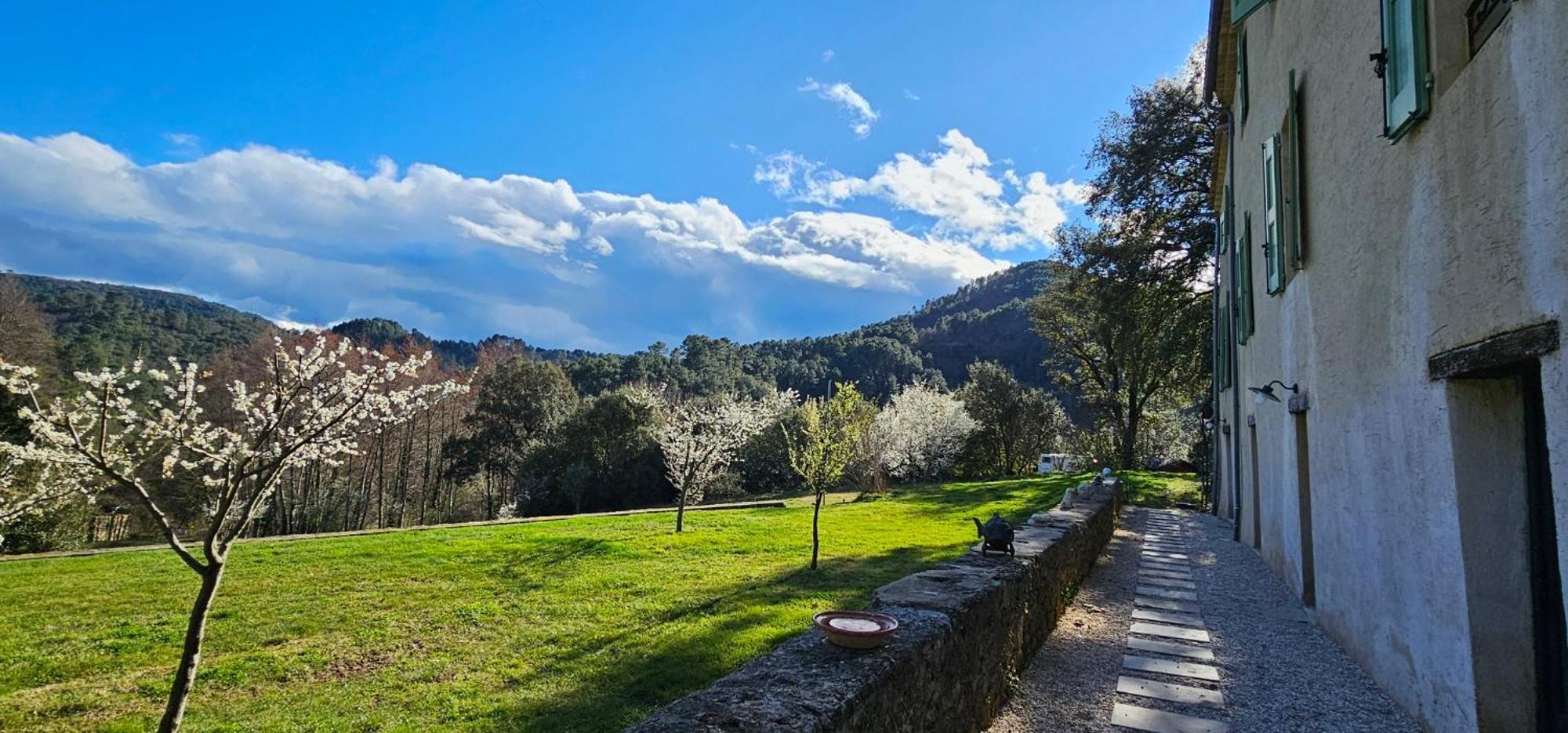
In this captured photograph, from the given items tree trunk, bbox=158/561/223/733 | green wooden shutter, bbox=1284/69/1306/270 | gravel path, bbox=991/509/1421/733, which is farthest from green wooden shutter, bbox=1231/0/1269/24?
tree trunk, bbox=158/561/223/733

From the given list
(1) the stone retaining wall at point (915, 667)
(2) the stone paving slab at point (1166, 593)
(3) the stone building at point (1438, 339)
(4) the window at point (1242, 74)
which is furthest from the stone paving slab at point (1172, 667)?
(4) the window at point (1242, 74)

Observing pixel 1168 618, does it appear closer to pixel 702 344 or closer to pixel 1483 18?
pixel 1483 18

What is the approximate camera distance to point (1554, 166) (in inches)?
89.4

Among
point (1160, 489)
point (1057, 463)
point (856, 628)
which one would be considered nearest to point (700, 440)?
point (1160, 489)

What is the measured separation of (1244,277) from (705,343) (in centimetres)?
6072

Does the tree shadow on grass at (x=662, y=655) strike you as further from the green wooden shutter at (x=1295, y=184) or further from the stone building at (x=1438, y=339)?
the green wooden shutter at (x=1295, y=184)

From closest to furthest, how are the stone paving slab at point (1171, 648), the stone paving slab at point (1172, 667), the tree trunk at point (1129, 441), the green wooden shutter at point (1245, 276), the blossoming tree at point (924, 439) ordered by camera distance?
1. the stone paving slab at point (1172, 667)
2. the stone paving slab at point (1171, 648)
3. the green wooden shutter at point (1245, 276)
4. the tree trunk at point (1129, 441)
5. the blossoming tree at point (924, 439)

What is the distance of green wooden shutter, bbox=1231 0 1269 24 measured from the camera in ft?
24.8

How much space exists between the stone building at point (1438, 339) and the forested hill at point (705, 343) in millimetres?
23090

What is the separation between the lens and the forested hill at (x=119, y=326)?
25.6 m

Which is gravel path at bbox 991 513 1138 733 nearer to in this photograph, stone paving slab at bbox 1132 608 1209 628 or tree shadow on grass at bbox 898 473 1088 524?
stone paving slab at bbox 1132 608 1209 628

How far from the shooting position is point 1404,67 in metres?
3.48

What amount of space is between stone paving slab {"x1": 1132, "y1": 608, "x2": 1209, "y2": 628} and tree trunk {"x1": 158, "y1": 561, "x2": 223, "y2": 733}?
7.09 metres

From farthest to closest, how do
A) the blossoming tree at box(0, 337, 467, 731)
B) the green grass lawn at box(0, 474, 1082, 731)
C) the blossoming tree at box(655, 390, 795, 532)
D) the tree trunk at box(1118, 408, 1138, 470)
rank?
the tree trunk at box(1118, 408, 1138, 470) < the blossoming tree at box(655, 390, 795, 532) < the green grass lawn at box(0, 474, 1082, 731) < the blossoming tree at box(0, 337, 467, 731)
